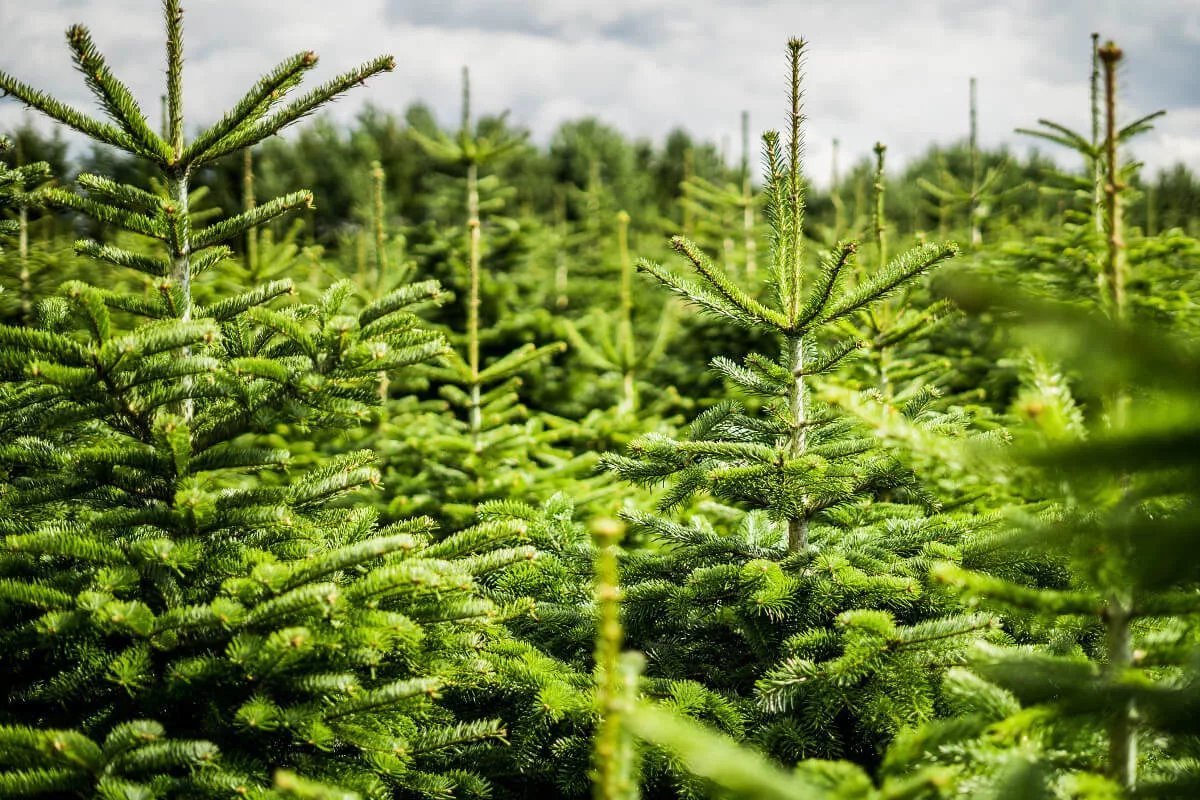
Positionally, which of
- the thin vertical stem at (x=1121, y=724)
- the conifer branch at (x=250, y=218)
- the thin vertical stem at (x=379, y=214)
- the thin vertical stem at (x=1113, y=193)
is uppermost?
the thin vertical stem at (x=379, y=214)

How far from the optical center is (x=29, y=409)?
233cm

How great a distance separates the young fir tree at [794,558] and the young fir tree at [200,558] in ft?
2.52

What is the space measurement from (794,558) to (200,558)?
6.30ft

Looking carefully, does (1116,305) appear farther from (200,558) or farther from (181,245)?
(181,245)

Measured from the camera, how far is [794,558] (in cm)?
259

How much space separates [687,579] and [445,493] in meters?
2.76

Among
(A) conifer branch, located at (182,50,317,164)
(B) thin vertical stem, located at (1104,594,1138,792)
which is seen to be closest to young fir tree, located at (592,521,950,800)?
(B) thin vertical stem, located at (1104,594,1138,792)

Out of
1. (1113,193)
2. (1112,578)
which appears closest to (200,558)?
(1112,578)

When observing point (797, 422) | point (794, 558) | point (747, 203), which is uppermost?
point (747, 203)

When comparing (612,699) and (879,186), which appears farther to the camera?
(879,186)

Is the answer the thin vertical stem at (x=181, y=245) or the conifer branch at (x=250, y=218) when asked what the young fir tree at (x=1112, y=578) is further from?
the thin vertical stem at (x=181, y=245)

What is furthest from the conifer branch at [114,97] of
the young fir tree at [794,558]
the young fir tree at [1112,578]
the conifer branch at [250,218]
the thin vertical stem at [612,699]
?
the young fir tree at [1112,578]

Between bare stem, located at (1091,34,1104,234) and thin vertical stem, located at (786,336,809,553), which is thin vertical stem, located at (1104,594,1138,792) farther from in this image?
bare stem, located at (1091,34,1104,234)

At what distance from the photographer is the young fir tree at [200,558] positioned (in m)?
1.85
